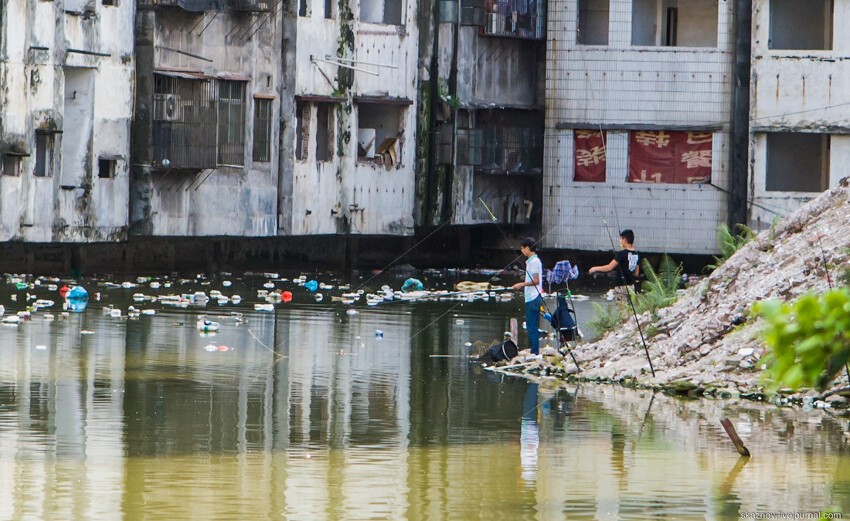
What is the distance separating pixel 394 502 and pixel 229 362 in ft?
24.6

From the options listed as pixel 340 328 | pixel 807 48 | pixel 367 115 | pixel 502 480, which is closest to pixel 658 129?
pixel 807 48

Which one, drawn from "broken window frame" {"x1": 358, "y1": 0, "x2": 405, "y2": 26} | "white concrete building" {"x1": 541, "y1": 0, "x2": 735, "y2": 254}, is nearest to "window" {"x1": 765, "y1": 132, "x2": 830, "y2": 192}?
"white concrete building" {"x1": 541, "y1": 0, "x2": 735, "y2": 254}

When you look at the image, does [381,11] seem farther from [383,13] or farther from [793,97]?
[793,97]

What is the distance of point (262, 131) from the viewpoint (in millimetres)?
32375

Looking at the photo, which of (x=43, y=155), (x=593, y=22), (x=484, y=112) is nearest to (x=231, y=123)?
(x=43, y=155)

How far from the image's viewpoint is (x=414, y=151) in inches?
1403

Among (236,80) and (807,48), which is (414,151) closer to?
(236,80)

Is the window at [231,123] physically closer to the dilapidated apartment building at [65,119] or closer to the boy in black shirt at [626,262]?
the dilapidated apartment building at [65,119]

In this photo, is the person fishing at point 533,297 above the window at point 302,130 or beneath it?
beneath

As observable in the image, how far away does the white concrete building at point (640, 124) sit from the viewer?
35.0 m

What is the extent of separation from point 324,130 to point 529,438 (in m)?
22.2

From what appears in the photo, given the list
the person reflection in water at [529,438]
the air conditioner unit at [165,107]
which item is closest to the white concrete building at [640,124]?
the air conditioner unit at [165,107]

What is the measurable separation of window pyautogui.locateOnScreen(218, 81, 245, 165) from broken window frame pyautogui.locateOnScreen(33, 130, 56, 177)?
3.75 meters

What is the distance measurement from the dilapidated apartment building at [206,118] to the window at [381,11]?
296 centimetres
